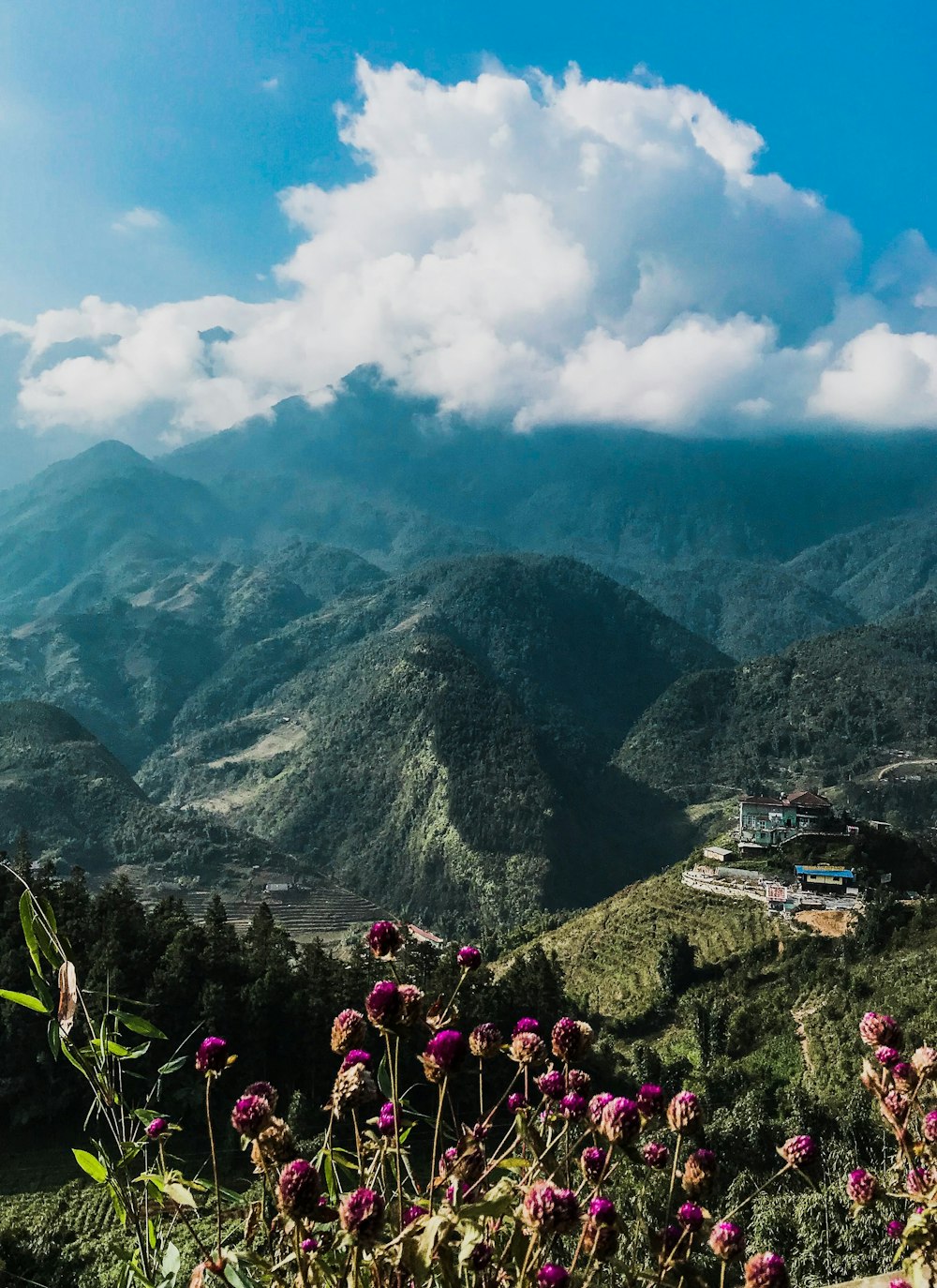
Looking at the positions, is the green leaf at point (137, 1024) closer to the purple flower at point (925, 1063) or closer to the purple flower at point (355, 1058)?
the purple flower at point (355, 1058)

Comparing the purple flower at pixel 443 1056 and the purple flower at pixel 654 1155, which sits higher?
the purple flower at pixel 443 1056

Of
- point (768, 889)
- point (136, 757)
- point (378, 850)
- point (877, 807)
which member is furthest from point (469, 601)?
point (768, 889)

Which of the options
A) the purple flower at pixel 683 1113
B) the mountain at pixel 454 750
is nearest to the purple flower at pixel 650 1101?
the purple flower at pixel 683 1113

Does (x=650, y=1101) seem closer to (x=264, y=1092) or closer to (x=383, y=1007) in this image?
(x=383, y=1007)

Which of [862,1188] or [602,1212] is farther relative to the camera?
[862,1188]

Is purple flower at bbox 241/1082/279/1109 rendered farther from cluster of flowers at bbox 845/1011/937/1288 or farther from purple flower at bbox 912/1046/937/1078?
purple flower at bbox 912/1046/937/1078

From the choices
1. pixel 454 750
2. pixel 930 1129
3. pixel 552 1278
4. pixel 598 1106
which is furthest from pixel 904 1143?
pixel 454 750

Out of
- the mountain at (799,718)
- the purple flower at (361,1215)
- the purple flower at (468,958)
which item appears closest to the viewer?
the purple flower at (361,1215)
